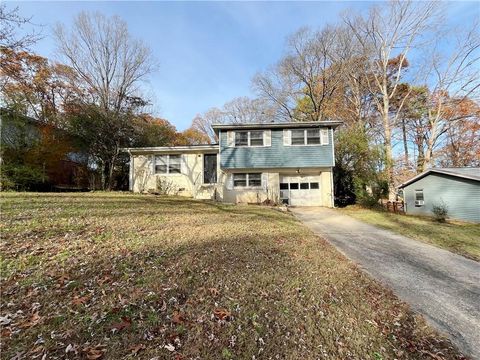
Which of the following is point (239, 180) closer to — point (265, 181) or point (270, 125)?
point (265, 181)

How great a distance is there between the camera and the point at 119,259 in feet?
13.3

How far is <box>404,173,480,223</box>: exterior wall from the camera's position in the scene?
14448 mm

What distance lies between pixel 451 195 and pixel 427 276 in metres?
14.2

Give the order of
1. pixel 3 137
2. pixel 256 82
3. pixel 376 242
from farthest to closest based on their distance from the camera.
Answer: pixel 256 82 < pixel 3 137 < pixel 376 242

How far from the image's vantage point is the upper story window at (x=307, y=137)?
16.1m

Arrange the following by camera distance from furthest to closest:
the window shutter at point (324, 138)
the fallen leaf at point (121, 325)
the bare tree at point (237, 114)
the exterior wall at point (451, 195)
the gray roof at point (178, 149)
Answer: the bare tree at point (237, 114) → the gray roof at point (178, 149) → the window shutter at point (324, 138) → the exterior wall at point (451, 195) → the fallen leaf at point (121, 325)

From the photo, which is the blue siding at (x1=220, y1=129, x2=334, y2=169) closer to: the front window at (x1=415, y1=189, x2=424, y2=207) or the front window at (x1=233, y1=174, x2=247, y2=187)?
the front window at (x1=233, y1=174, x2=247, y2=187)

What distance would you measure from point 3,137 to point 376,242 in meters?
16.7

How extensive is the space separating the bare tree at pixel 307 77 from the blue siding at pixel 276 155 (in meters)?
9.99

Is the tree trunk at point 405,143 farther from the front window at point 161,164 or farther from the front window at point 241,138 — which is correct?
the front window at point 161,164

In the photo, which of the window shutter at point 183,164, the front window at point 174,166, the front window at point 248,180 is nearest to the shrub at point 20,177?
the front window at point 174,166

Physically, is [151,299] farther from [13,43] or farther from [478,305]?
[13,43]

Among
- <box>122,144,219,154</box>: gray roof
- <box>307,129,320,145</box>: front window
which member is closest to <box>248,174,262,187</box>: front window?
<box>122,144,219,154</box>: gray roof

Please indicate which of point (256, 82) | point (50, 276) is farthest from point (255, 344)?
point (256, 82)
